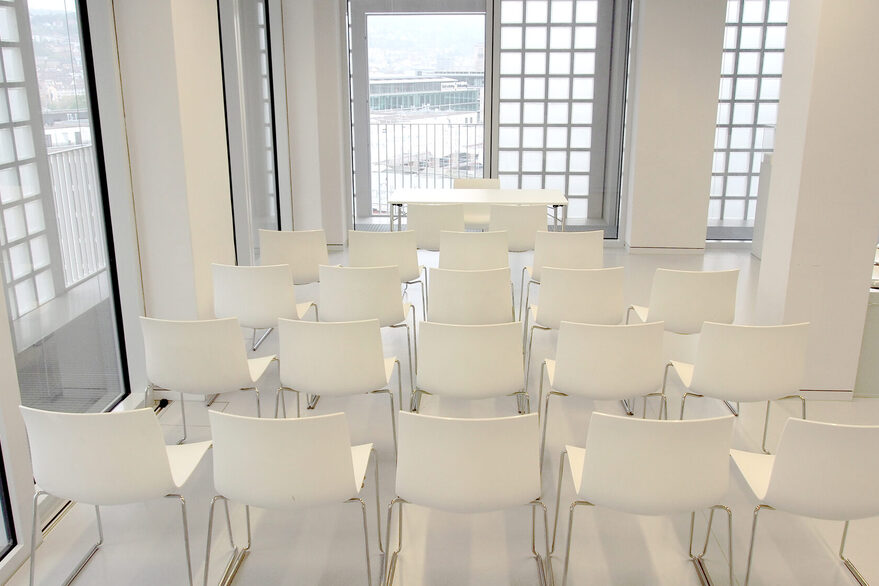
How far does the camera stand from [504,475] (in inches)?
109

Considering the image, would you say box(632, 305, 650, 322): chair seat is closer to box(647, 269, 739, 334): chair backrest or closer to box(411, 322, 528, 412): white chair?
box(647, 269, 739, 334): chair backrest

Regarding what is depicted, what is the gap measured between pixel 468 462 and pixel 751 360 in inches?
68.1

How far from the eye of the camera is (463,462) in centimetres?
275

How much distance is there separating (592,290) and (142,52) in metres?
3.00

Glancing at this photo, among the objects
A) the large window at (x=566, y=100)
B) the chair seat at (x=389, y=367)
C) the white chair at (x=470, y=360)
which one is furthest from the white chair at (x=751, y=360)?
the large window at (x=566, y=100)

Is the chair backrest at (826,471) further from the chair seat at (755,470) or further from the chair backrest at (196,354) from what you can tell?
the chair backrest at (196,354)

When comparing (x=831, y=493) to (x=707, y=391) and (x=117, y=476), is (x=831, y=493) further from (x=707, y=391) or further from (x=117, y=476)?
(x=117, y=476)

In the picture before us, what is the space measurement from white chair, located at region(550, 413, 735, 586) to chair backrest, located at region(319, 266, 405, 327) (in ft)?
7.36

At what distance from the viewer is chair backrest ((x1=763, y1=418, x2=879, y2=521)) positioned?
105 inches

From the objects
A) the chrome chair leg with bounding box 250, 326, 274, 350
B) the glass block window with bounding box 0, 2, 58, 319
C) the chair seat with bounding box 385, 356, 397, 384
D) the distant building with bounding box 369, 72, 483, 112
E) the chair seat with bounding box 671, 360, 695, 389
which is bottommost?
the chrome chair leg with bounding box 250, 326, 274, 350

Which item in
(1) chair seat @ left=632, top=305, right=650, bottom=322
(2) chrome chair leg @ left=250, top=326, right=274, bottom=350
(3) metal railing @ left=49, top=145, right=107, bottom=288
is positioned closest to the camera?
(3) metal railing @ left=49, top=145, right=107, bottom=288

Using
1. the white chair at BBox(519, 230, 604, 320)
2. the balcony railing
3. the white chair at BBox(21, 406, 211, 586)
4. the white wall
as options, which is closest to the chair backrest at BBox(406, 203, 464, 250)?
the white chair at BBox(519, 230, 604, 320)

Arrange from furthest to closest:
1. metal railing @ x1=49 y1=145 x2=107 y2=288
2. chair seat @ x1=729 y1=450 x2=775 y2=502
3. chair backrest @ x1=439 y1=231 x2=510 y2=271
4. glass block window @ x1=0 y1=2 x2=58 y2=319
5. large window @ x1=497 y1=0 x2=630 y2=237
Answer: large window @ x1=497 y1=0 x2=630 y2=237, chair backrest @ x1=439 y1=231 x2=510 y2=271, metal railing @ x1=49 y1=145 x2=107 y2=288, glass block window @ x1=0 y1=2 x2=58 y2=319, chair seat @ x1=729 y1=450 x2=775 y2=502

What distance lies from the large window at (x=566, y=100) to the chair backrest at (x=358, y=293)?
515 cm
